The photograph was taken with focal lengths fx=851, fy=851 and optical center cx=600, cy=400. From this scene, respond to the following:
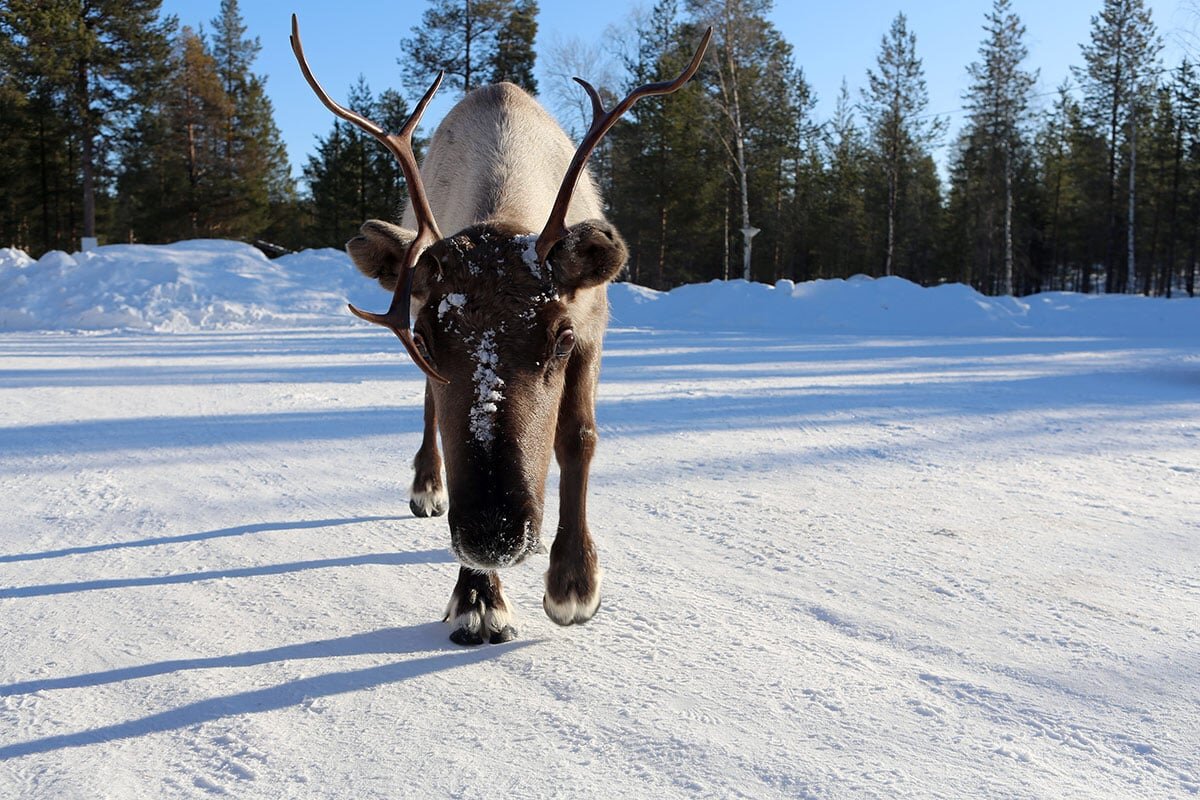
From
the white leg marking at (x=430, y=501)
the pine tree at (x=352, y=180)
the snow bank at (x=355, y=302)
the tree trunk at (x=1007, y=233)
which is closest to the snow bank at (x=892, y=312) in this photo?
→ the snow bank at (x=355, y=302)

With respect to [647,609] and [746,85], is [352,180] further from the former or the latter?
[647,609]

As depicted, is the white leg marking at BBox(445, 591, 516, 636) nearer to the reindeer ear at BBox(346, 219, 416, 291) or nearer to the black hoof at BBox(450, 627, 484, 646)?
the black hoof at BBox(450, 627, 484, 646)

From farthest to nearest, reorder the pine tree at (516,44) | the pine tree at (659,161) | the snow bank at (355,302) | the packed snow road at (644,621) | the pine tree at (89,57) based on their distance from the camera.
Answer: the pine tree at (659,161) < the pine tree at (89,57) < the pine tree at (516,44) < the snow bank at (355,302) < the packed snow road at (644,621)

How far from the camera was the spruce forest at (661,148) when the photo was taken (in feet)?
103

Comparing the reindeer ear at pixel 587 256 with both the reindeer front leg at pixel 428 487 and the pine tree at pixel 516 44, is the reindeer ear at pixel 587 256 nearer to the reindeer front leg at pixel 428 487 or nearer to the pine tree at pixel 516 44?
the reindeer front leg at pixel 428 487

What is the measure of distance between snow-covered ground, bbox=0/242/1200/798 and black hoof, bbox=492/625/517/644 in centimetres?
13

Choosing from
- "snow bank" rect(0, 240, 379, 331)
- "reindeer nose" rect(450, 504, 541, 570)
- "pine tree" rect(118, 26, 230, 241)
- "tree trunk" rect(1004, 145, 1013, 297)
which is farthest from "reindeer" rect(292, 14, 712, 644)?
"pine tree" rect(118, 26, 230, 241)

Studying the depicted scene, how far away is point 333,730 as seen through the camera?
2221mm

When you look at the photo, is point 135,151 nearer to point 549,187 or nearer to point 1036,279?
point 549,187

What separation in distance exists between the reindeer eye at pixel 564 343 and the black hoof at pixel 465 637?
0.99 meters

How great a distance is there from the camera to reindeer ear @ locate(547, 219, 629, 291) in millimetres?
2527

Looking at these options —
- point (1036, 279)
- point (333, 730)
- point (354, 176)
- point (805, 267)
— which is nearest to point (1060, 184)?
point (1036, 279)

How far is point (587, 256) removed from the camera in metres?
2.58

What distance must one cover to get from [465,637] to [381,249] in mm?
1312
